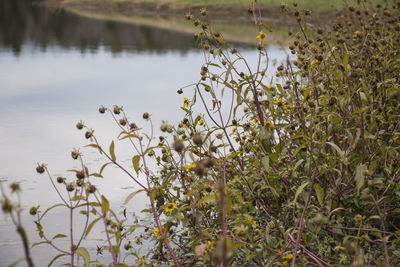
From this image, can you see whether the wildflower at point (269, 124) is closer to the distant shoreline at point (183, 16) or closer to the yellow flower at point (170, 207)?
the yellow flower at point (170, 207)

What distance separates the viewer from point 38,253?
251 cm

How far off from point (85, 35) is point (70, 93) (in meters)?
7.31

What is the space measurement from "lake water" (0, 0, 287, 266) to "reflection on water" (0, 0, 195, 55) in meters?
0.03

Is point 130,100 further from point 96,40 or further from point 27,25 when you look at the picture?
point 27,25

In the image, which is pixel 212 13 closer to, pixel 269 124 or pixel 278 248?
pixel 269 124

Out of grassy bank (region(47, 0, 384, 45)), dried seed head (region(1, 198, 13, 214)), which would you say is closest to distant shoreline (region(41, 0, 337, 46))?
grassy bank (region(47, 0, 384, 45))

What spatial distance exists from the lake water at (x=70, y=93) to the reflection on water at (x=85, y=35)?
0.08ft

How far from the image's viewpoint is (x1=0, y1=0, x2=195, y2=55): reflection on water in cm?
1116

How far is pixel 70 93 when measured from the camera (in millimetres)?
6453

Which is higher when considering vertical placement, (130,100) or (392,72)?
(392,72)

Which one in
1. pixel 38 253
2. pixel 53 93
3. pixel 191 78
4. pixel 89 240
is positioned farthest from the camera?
pixel 191 78

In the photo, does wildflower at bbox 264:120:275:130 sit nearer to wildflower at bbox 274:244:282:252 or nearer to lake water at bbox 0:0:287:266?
wildflower at bbox 274:244:282:252

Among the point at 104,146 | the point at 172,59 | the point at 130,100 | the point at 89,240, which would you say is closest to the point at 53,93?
the point at 130,100

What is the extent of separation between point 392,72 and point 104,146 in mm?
2283
